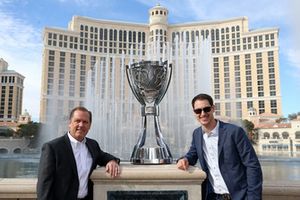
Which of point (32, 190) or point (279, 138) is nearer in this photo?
point (32, 190)

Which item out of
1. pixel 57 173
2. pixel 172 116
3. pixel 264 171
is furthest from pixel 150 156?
pixel 172 116

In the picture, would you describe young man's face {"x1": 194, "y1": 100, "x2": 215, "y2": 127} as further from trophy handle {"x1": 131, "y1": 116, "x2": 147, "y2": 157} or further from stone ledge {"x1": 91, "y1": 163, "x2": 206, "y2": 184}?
trophy handle {"x1": 131, "y1": 116, "x2": 147, "y2": 157}

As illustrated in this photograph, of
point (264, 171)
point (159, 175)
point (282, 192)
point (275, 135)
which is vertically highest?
point (159, 175)

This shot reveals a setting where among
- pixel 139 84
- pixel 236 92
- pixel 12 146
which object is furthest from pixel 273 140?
pixel 139 84

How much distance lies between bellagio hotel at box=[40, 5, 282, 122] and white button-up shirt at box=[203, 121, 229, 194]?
6446 cm

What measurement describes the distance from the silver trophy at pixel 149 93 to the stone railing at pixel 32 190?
114cm

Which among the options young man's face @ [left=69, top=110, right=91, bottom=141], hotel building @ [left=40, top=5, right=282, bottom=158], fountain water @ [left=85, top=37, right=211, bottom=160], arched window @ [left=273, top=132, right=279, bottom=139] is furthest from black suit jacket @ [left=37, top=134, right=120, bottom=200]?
hotel building @ [left=40, top=5, right=282, bottom=158]

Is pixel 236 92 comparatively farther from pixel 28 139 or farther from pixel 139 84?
pixel 139 84

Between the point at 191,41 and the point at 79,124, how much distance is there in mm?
69006

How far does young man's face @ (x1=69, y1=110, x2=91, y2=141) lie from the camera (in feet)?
8.55

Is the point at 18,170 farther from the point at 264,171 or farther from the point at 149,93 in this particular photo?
the point at 149,93

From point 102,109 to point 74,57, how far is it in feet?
125

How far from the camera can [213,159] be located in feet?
8.93

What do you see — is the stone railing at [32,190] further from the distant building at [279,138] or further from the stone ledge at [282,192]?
the distant building at [279,138]
